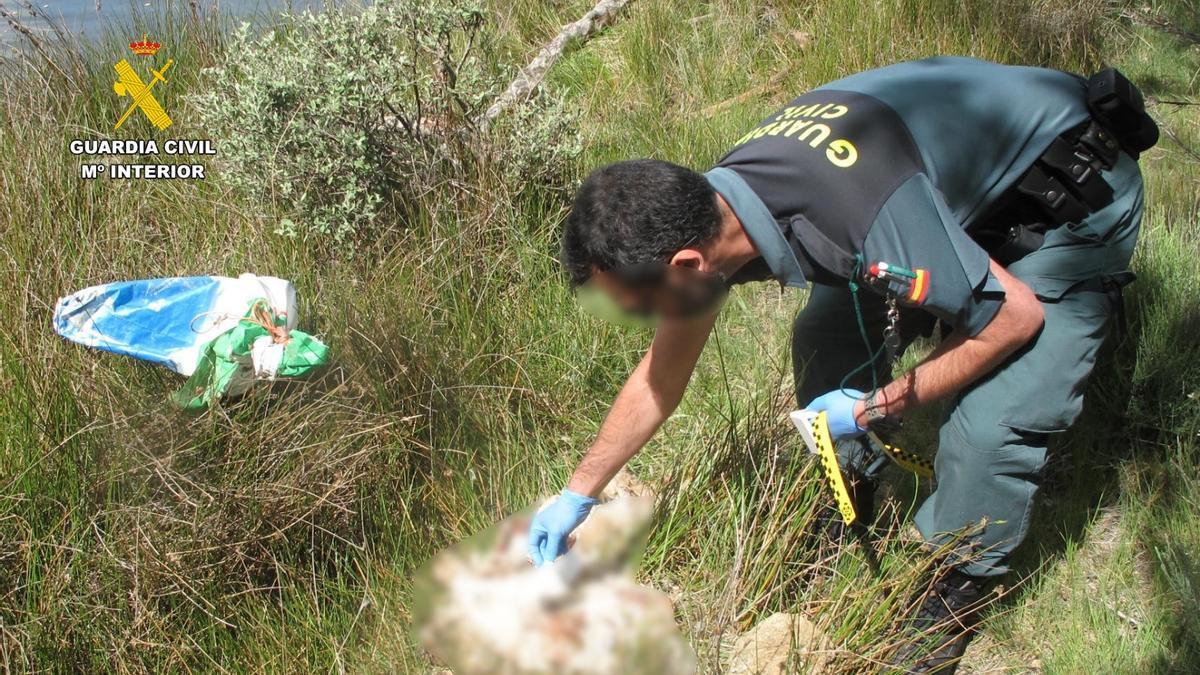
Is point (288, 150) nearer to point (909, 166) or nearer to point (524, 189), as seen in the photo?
point (524, 189)

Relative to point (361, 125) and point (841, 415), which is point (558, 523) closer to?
point (841, 415)

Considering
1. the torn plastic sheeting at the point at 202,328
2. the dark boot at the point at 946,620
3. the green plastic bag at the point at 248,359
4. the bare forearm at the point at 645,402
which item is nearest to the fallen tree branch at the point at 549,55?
the torn plastic sheeting at the point at 202,328

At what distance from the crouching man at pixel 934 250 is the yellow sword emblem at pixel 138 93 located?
10.4ft

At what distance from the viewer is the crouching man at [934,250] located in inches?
80.7

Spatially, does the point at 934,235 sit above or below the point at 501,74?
below

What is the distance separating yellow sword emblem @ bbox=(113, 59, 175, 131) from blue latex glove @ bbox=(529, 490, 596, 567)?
322cm

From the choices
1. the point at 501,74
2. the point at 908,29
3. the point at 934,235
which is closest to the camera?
the point at 934,235

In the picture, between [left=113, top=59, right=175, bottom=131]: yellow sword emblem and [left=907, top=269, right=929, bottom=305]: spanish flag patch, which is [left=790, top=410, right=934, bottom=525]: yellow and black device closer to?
[left=907, top=269, right=929, bottom=305]: spanish flag patch

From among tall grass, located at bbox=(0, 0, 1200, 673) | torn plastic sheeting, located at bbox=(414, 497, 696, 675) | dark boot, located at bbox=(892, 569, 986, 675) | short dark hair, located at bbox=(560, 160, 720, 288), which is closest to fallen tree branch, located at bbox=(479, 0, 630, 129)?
tall grass, located at bbox=(0, 0, 1200, 673)

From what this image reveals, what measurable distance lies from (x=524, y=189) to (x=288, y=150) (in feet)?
3.11

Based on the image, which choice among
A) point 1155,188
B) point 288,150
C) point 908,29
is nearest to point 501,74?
point 288,150

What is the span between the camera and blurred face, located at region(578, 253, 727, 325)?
202 cm

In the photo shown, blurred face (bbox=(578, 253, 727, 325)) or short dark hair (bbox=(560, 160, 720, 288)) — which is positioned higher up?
short dark hair (bbox=(560, 160, 720, 288))

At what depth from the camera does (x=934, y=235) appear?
2057 millimetres
